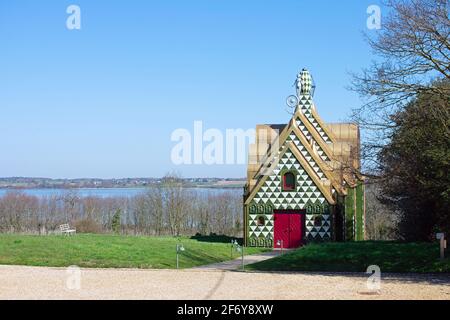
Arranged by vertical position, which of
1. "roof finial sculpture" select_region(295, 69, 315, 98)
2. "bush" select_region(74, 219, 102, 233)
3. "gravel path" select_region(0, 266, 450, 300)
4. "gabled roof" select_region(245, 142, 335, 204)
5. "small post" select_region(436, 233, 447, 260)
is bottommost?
"bush" select_region(74, 219, 102, 233)

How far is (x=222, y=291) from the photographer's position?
15.5 metres

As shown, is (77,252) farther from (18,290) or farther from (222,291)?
(222,291)

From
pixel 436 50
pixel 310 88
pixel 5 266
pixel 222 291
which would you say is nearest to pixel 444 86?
pixel 436 50

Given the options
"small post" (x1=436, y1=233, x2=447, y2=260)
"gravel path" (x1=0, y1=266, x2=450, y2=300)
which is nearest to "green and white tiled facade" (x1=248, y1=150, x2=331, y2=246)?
"small post" (x1=436, y1=233, x2=447, y2=260)

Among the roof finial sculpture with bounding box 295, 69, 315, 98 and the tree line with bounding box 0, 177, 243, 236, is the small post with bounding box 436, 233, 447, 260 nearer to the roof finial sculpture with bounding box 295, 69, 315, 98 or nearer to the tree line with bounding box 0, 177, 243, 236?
the roof finial sculpture with bounding box 295, 69, 315, 98

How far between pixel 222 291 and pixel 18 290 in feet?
17.5

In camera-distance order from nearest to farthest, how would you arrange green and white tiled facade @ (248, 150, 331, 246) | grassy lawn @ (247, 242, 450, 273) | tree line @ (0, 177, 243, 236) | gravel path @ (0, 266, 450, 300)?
gravel path @ (0, 266, 450, 300) → grassy lawn @ (247, 242, 450, 273) → green and white tiled facade @ (248, 150, 331, 246) → tree line @ (0, 177, 243, 236)

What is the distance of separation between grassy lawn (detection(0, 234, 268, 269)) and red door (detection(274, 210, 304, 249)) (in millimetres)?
5165

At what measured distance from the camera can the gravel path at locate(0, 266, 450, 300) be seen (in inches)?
582

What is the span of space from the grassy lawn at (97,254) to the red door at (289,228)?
517 centimetres

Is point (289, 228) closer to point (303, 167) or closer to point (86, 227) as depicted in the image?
point (303, 167)

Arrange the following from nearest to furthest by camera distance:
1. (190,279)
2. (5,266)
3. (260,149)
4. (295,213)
A: (190,279), (5,266), (295,213), (260,149)

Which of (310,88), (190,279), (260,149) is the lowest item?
(190,279)

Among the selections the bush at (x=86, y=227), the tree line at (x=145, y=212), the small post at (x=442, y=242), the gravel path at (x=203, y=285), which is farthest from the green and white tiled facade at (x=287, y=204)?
the tree line at (x=145, y=212)
